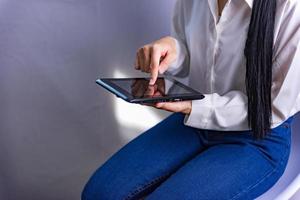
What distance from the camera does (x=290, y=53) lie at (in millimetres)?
652

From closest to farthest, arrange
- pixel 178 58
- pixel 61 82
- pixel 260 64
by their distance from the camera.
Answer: pixel 260 64 → pixel 178 58 → pixel 61 82

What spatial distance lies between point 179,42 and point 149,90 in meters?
0.20

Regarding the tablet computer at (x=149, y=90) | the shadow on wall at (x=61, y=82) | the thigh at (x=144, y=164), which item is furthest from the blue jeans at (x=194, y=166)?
the shadow on wall at (x=61, y=82)

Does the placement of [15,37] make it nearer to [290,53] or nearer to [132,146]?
[132,146]

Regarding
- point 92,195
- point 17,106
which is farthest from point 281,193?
point 17,106

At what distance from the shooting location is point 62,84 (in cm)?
101

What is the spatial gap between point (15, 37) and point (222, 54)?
455 millimetres

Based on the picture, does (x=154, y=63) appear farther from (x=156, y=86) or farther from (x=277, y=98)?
(x=277, y=98)

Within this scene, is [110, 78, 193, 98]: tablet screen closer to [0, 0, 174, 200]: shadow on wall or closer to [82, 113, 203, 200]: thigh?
[82, 113, 203, 200]: thigh

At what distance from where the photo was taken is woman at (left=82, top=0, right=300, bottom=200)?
0.66m

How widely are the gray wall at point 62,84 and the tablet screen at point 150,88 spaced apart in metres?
0.30

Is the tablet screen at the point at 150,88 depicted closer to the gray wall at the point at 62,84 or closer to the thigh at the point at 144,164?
the thigh at the point at 144,164

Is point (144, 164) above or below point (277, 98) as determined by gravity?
below

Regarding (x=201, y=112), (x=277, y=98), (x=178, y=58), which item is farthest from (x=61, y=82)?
(x=277, y=98)
